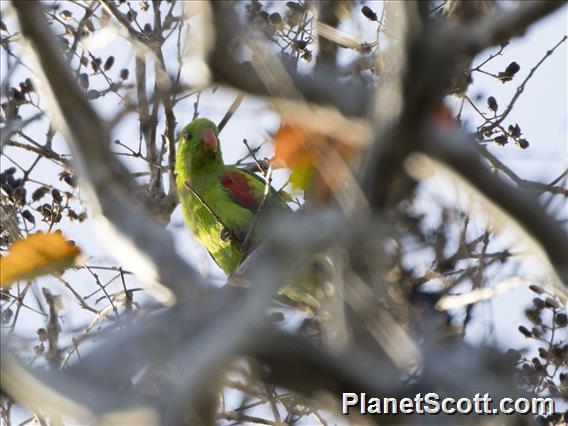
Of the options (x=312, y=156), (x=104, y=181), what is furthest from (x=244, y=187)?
(x=104, y=181)

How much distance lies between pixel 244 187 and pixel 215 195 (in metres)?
0.24

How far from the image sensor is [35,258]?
3.37 meters

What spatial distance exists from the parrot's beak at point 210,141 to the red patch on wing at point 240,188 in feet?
0.88

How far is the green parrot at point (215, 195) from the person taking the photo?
6.12 meters

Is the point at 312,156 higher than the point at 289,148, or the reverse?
the point at 289,148

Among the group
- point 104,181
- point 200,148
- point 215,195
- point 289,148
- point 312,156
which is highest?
point 200,148

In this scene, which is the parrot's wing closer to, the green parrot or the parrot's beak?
the green parrot

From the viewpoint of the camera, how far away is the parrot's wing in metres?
6.36

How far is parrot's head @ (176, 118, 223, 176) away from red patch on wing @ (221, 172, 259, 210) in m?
0.25

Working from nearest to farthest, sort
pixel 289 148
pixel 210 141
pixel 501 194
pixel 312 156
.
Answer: pixel 501 194 → pixel 312 156 → pixel 289 148 → pixel 210 141

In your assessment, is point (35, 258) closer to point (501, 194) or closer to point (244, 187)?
point (501, 194)

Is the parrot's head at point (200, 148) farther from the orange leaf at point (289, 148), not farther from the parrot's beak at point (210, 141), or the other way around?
the orange leaf at point (289, 148)

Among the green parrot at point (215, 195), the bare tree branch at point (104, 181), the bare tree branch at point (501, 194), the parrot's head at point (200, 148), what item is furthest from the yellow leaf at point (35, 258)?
the parrot's head at point (200, 148)

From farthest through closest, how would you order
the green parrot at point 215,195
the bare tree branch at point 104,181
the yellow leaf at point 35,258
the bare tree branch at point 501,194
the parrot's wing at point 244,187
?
the parrot's wing at point 244,187, the green parrot at point 215,195, the yellow leaf at point 35,258, the bare tree branch at point 104,181, the bare tree branch at point 501,194
